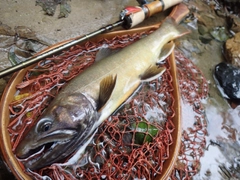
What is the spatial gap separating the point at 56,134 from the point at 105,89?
1.84 ft

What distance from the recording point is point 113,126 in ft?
8.18

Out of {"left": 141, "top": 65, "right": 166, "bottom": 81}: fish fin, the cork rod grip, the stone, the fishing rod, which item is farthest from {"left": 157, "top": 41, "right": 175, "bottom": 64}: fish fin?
the stone

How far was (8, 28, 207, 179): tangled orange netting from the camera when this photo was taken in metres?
2.32

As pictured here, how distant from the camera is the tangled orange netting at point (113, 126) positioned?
2322 mm

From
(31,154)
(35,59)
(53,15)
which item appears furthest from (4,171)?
(53,15)

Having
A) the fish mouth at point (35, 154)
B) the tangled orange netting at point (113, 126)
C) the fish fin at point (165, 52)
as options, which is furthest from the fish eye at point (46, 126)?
the fish fin at point (165, 52)

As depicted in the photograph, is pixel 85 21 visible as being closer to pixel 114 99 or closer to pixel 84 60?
pixel 84 60

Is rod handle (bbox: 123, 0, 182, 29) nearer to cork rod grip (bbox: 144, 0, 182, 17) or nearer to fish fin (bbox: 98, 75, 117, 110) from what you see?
cork rod grip (bbox: 144, 0, 182, 17)

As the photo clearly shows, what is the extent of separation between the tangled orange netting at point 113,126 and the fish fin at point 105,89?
0.22 m

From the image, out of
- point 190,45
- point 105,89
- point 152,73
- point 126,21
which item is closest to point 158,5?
point 126,21

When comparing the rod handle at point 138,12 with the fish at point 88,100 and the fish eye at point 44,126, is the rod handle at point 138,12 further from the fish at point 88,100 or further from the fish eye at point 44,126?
the fish eye at point 44,126

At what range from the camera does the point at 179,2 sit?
12.6 ft

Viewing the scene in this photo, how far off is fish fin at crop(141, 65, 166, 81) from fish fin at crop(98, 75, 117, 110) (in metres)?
0.45

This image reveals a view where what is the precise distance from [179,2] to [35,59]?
7.24 ft
